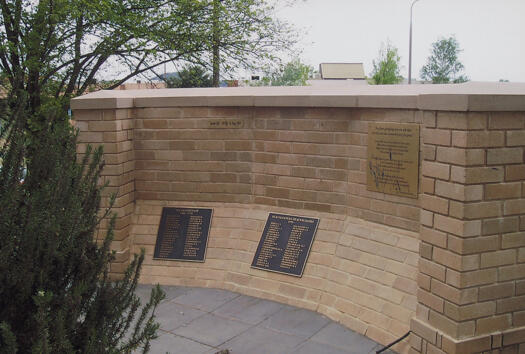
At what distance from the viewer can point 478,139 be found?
4.41 meters

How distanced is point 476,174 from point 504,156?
0.30 metres

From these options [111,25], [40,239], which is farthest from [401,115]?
[111,25]

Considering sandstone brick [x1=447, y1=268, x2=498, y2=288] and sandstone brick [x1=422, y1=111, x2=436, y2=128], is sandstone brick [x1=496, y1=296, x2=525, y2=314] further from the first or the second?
sandstone brick [x1=422, y1=111, x2=436, y2=128]

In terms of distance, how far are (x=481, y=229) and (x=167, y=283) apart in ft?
13.7

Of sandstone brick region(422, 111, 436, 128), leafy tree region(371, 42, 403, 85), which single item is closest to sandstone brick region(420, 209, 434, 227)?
sandstone brick region(422, 111, 436, 128)

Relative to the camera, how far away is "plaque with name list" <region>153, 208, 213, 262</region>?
7434 mm

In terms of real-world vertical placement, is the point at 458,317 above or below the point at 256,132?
below

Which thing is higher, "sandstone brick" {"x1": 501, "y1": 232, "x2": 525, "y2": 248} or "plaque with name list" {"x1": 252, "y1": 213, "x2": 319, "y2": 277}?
"sandstone brick" {"x1": 501, "y1": 232, "x2": 525, "y2": 248}

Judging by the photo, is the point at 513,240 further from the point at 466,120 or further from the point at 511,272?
the point at 466,120

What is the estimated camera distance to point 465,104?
4.35 metres

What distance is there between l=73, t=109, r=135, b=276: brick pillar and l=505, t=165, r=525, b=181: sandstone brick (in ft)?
16.1

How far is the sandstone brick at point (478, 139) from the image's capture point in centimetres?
439

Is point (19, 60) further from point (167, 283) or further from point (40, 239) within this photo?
point (40, 239)

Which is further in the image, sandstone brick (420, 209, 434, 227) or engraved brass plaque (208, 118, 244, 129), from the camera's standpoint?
engraved brass plaque (208, 118, 244, 129)
